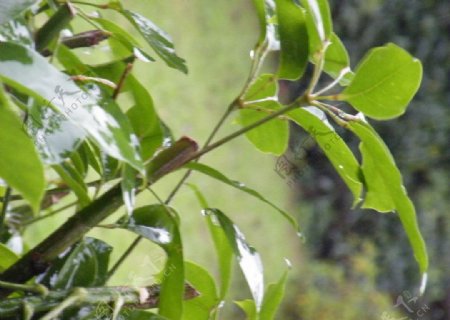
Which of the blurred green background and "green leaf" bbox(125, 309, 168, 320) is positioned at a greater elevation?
"green leaf" bbox(125, 309, 168, 320)

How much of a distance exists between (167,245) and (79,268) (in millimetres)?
56

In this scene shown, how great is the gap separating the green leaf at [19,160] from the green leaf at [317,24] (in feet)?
0.69

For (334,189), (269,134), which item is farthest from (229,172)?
(269,134)

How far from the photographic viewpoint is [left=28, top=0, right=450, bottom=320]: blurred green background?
3.37 m

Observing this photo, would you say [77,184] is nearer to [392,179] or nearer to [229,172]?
[392,179]

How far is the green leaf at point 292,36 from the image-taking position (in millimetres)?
461

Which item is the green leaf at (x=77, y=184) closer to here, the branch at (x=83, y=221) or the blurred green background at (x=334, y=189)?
the branch at (x=83, y=221)

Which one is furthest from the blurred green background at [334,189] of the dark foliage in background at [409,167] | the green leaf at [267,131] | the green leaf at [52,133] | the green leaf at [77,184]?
the green leaf at [52,133]

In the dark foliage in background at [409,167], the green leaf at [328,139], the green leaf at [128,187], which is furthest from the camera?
the dark foliage in background at [409,167]

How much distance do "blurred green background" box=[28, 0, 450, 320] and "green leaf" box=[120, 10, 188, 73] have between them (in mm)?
2544

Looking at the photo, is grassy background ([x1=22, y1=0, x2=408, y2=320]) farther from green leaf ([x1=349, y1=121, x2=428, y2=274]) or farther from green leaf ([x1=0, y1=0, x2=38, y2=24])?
green leaf ([x1=0, y1=0, x2=38, y2=24])

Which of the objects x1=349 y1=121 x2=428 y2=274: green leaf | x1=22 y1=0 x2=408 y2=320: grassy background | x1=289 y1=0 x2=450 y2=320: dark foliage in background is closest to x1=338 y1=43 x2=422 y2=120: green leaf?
x1=349 y1=121 x2=428 y2=274: green leaf

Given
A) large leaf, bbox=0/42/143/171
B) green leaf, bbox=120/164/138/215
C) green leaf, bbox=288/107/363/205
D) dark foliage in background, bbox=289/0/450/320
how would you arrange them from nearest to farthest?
large leaf, bbox=0/42/143/171 < green leaf, bbox=120/164/138/215 < green leaf, bbox=288/107/363/205 < dark foliage in background, bbox=289/0/450/320

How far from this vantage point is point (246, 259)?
471 millimetres
